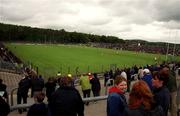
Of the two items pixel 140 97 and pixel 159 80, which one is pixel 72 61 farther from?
pixel 140 97

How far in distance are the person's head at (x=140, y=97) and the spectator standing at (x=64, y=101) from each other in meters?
2.22

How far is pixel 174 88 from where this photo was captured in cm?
976

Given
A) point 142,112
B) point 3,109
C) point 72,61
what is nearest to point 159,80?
point 142,112

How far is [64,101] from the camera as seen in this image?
6.97 m

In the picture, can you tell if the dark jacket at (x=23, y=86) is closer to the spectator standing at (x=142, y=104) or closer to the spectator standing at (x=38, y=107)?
the spectator standing at (x=38, y=107)

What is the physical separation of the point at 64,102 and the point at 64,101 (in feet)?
0.06

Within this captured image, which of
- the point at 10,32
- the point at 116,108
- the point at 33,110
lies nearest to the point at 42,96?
the point at 33,110

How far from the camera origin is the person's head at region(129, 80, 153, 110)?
4.77 metres

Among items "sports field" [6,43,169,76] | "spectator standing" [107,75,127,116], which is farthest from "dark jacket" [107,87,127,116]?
"sports field" [6,43,169,76]

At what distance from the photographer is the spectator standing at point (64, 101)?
697 cm

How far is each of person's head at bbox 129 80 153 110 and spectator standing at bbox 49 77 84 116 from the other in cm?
222

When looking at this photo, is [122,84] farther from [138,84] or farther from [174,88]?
[174,88]

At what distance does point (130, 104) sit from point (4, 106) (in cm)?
247

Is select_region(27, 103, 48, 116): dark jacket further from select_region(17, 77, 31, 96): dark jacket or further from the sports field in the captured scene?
the sports field
